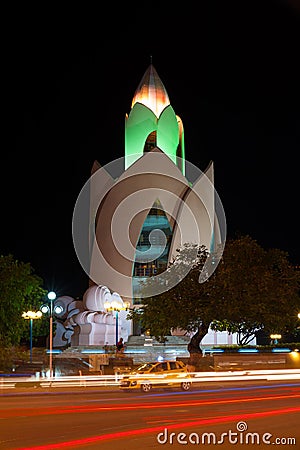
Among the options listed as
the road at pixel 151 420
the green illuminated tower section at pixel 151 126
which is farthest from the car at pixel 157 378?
the green illuminated tower section at pixel 151 126

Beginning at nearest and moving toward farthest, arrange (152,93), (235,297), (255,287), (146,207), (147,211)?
1. (235,297)
2. (255,287)
3. (147,211)
4. (146,207)
5. (152,93)

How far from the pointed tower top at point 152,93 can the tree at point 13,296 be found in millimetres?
23007

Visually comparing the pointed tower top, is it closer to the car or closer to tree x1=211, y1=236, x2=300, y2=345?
tree x1=211, y1=236, x2=300, y2=345

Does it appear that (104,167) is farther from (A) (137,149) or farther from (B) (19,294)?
(B) (19,294)

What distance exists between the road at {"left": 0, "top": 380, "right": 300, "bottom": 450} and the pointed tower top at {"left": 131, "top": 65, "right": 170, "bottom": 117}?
1342 inches

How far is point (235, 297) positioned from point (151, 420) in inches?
502

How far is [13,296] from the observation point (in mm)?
24359

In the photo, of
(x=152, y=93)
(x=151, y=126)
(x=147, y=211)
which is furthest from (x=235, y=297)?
(x=152, y=93)

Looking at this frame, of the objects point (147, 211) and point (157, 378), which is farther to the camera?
point (147, 211)

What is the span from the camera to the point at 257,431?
7.38 meters

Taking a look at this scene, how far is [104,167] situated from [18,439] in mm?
38452

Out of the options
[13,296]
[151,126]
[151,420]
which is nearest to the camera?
[151,420]

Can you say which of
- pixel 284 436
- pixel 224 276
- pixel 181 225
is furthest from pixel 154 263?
pixel 284 436

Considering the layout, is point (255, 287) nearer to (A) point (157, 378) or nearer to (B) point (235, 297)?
(B) point (235, 297)
